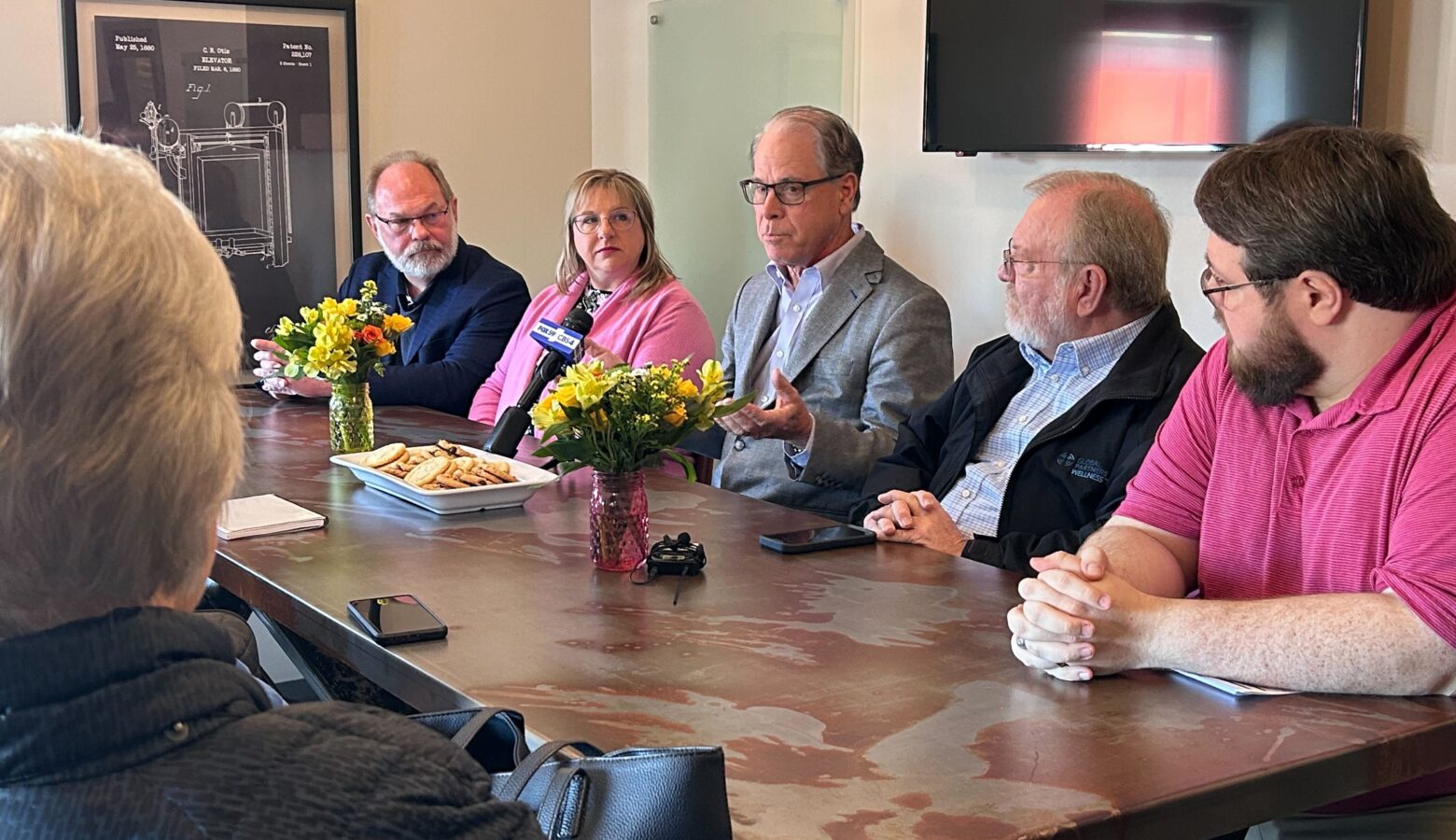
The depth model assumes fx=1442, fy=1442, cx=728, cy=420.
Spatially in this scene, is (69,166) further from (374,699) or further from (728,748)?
(374,699)

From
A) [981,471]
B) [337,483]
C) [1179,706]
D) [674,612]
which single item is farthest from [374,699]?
[1179,706]

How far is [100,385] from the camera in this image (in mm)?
752

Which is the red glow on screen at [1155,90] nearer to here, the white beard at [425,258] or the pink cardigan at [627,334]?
the pink cardigan at [627,334]

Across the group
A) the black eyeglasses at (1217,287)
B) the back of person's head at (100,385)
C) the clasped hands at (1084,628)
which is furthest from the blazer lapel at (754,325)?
the back of person's head at (100,385)

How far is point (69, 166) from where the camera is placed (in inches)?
31.1

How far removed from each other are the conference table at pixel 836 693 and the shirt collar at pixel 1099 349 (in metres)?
0.62

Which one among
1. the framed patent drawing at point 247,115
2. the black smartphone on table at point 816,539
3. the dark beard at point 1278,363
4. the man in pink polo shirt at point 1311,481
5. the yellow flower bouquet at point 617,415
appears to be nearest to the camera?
the man in pink polo shirt at point 1311,481

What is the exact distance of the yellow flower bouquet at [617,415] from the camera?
6.46ft

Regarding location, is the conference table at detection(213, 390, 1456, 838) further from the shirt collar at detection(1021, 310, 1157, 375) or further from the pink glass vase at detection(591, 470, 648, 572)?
the shirt collar at detection(1021, 310, 1157, 375)

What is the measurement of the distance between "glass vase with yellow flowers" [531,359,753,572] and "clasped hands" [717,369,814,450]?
25.9 inches

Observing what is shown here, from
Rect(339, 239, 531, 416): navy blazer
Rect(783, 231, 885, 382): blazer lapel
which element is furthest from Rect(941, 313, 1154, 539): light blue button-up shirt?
Rect(339, 239, 531, 416): navy blazer

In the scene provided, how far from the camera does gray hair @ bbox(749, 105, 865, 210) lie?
3.32 meters

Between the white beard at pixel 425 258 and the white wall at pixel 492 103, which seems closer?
the white beard at pixel 425 258

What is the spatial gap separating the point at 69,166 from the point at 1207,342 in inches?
108
